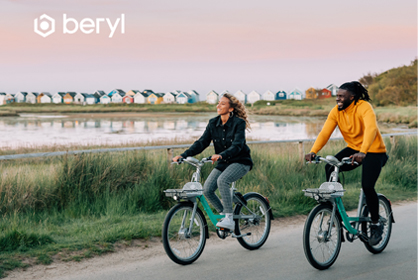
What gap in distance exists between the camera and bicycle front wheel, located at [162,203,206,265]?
213 inches

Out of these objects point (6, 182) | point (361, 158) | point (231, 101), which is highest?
point (231, 101)

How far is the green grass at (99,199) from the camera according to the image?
6164mm

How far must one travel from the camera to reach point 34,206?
8.26m

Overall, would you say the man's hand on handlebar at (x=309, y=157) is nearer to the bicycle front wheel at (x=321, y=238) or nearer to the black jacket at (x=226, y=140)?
the bicycle front wheel at (x=321, y=238)

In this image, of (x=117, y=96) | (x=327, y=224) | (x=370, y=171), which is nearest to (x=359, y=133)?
(x=370, y=171)

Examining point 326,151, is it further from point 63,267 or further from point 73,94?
point 73,94

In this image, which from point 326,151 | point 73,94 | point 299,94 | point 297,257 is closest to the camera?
point 297,257

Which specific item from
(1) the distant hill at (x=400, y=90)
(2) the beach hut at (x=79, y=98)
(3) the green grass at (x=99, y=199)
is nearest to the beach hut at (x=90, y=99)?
(2) the beach hut at (x=79, y=98)

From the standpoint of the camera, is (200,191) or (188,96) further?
(188,96)

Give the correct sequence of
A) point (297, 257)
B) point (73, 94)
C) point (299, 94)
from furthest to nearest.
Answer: point (73, 94) → point (299, 94) → point (297, 257)

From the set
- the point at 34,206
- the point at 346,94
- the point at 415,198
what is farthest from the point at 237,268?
the point at 415,198

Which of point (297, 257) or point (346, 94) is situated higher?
point (346, 94)

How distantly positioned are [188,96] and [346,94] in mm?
126994

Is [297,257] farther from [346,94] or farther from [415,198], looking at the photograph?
[415,198]
